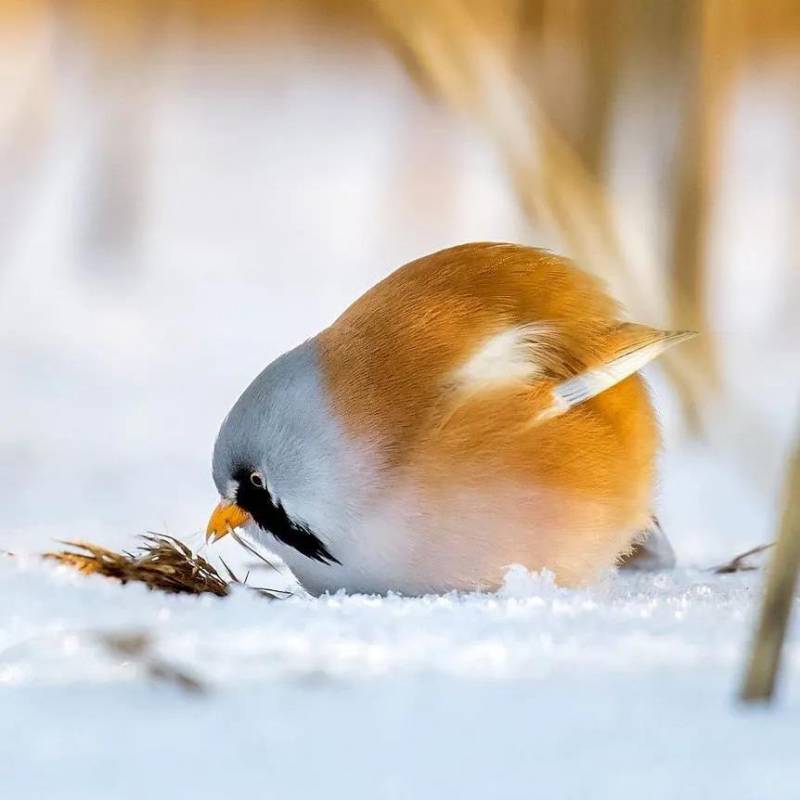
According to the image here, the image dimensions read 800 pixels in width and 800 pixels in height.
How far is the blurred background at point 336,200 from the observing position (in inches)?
121

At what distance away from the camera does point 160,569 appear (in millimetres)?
2600

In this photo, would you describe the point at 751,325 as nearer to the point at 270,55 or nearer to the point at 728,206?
the point at 728,206

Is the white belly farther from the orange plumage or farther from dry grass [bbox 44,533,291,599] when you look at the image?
dry grass [bbox 44,533,291,599]

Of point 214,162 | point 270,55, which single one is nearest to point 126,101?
point 214,162

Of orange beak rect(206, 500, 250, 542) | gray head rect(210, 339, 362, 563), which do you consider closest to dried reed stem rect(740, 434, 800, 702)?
gray head rect(210, 339, 362, 563)

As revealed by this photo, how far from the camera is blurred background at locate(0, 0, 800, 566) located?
3.07 m

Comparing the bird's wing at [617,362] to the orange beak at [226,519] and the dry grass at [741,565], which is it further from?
the orange beak at [226,519]

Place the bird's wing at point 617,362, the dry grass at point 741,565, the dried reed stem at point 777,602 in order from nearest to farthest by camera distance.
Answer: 1. the dried reed stem at point 777,602
2. the bird's wing at point 617,362
3. the dry grass at point 741,565

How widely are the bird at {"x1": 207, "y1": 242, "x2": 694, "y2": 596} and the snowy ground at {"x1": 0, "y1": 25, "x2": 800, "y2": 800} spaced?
144 mm

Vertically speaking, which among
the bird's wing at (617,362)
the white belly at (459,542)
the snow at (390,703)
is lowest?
the snow at (390,703)

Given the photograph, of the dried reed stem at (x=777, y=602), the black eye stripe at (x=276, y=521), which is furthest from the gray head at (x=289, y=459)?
the dried reed stem at (x=777, y=602)

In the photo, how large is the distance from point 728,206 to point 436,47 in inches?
238

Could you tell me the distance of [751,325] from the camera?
21.0 ft

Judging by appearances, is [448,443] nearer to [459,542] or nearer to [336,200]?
[459,542]
